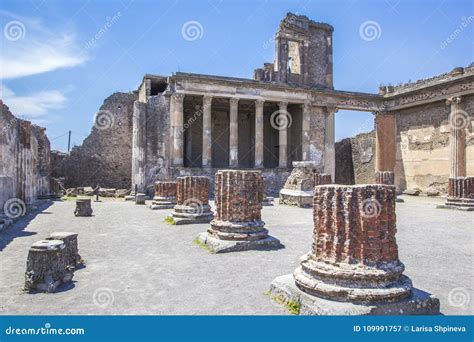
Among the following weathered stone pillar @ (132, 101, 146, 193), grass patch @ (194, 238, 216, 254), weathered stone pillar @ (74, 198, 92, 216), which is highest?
weathered stone pillar @ (132, 101, 146, 193)

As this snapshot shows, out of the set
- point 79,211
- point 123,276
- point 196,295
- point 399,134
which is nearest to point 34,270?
point 123,276

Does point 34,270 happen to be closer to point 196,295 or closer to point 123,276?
point 123,276

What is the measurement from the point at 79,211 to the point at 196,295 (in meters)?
8.00

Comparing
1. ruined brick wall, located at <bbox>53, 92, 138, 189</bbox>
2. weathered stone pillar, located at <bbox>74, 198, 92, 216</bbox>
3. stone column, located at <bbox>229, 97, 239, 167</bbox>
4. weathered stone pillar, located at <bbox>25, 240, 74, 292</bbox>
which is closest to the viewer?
weathered stone pillar, located at <bbox>25, 240, 74, 292</bbox>

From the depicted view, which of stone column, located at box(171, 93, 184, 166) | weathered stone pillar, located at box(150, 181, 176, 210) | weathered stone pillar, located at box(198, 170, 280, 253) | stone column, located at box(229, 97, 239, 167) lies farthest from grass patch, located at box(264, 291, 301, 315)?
stone column, located at box(229, 97, 239, 167)

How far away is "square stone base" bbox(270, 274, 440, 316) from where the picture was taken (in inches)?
118

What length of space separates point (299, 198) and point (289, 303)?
1004cm

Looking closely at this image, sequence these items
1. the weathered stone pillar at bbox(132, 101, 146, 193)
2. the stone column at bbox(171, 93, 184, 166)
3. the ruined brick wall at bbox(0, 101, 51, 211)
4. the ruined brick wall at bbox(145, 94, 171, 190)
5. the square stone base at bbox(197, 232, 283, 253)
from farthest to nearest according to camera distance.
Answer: the ruined brick wall at bbox(145, 94, 171, 190) < the stone column at bbox(171, 93, 184, 166) < the weathered stone pillar at bbox(132, 101, 146, 193) < the ruined brick wall at bbox(0, 101, 51, 211) < the square stone base at bbox(197, 232, 283, 253)

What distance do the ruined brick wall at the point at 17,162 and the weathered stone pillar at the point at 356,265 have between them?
28.5ft

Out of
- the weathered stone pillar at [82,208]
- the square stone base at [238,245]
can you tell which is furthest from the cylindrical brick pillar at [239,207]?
the weathered stone pillar at [82,208]

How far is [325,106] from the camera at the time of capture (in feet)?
75.1

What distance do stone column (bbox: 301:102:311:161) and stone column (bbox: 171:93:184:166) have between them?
26.6 feet

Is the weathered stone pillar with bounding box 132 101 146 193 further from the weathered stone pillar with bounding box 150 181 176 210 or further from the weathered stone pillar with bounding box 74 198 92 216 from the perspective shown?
the weathered stone pillar with bounding box 74 198 92 216

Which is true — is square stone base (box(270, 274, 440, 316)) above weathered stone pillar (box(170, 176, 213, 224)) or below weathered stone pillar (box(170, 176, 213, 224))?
below
